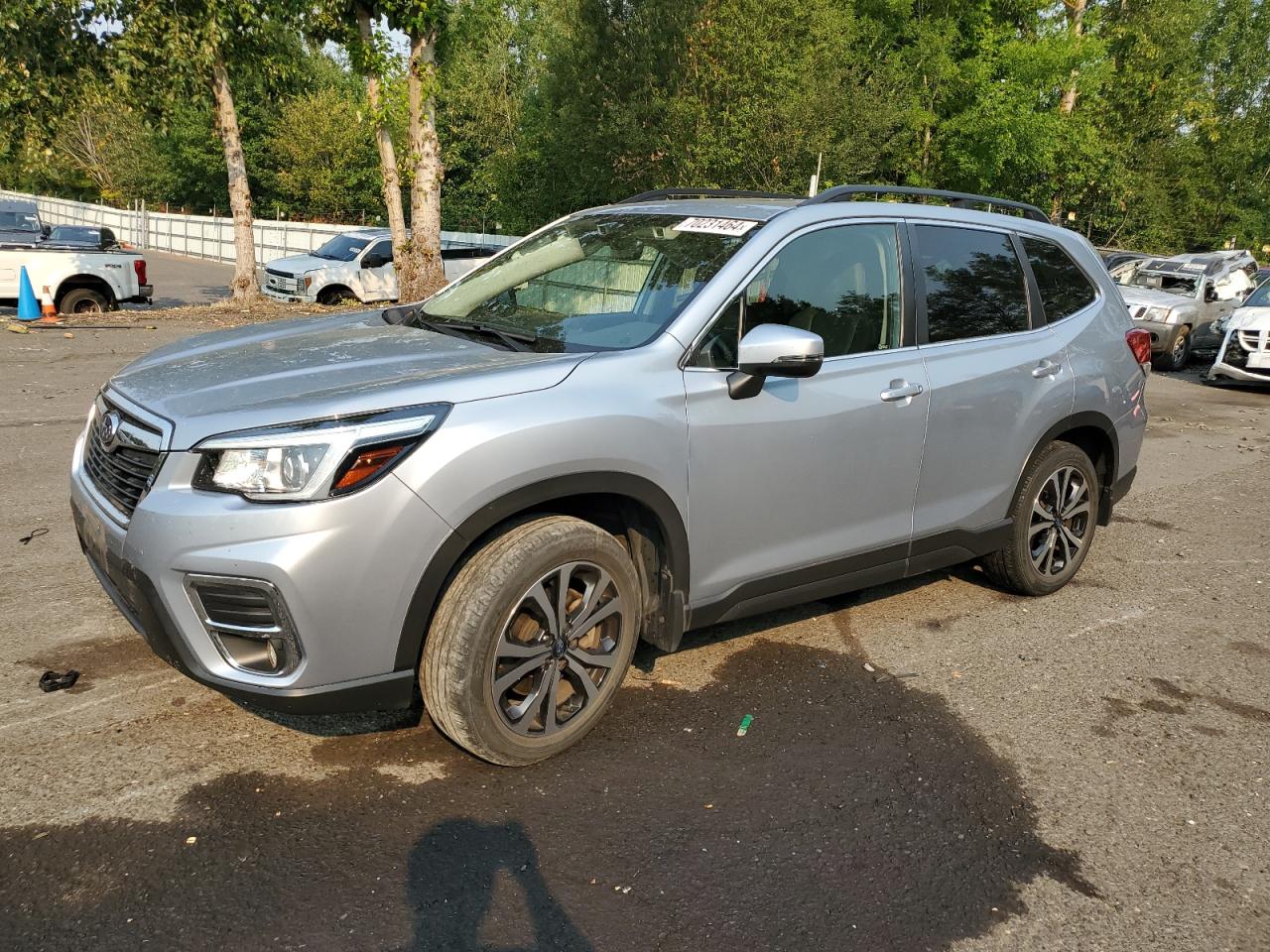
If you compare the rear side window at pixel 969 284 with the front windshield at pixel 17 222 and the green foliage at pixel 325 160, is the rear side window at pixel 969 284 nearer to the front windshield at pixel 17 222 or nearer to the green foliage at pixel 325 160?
the front windshield at pixel 17 222

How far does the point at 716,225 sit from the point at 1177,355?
49.5 feet

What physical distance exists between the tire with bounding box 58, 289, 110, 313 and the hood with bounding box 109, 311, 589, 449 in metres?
13.9

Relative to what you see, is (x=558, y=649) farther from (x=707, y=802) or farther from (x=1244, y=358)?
(x=1244, y=358)

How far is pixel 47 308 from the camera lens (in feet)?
50.4

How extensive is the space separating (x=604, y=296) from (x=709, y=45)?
898 inches

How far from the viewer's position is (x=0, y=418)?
8.46m

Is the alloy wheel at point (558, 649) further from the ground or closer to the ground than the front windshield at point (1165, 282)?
closer to the ground

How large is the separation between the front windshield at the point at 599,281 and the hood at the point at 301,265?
1564 cm

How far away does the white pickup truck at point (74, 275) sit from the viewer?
1575cm

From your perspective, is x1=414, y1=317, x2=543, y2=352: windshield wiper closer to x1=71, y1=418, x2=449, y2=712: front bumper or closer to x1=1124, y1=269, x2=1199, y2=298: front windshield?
x1=71, y1=418, x2=449, y2=712: front bumper

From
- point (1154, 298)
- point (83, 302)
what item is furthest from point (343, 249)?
point (1154, 298)

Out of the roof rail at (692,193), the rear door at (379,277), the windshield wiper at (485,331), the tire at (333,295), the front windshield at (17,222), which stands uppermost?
the roof rail at (692,193)

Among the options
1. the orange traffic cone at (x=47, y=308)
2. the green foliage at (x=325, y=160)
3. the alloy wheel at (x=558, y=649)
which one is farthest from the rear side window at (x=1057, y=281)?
the green foliage at (x=325, y=160)

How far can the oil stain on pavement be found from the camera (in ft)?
8.79
